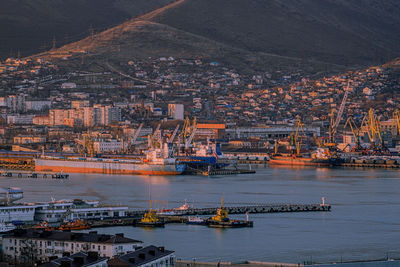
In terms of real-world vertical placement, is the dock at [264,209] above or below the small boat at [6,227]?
above

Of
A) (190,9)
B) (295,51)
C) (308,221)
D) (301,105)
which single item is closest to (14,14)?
(190,9)

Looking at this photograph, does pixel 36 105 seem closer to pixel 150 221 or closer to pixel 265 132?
pixel 265 132

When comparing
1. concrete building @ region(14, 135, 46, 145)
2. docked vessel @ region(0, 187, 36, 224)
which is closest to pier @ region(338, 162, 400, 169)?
concrete building @ region(14, 135, 46, 145)

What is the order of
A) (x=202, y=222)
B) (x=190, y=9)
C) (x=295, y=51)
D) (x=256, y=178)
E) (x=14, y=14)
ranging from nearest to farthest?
(x=202, y=222) → (x=256, y=178) → (x=295, y=51) → (x=190, y=9) → (x=14, y=14)

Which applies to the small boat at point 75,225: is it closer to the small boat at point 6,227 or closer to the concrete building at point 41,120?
the small boat at point 6,227

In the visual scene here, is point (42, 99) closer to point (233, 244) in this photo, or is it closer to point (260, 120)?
point (260, 120)

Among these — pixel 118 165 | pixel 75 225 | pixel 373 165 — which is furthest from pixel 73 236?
pixel 373 165

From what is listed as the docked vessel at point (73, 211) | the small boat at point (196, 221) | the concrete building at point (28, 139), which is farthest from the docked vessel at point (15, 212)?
the concrete building at point (28, 139)
